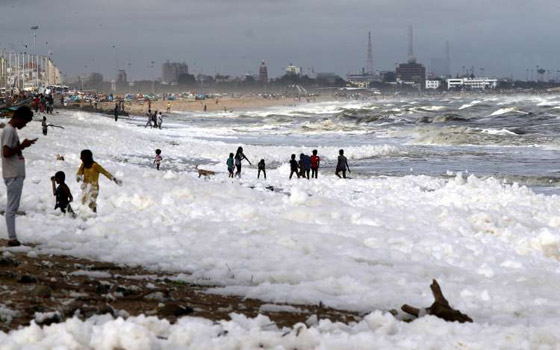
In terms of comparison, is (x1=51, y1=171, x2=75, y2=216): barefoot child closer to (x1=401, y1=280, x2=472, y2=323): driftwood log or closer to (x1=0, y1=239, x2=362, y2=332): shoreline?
(x1=0, y1=239, x2=362, y2=332): shoreline

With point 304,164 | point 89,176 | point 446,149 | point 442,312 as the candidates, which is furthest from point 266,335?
point 446,149

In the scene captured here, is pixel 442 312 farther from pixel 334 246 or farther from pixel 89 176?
pixel 89 176

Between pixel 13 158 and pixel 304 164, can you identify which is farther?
pixel 304 164

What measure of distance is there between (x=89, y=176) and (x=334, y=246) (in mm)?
4650

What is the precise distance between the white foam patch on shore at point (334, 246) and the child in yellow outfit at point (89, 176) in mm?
350

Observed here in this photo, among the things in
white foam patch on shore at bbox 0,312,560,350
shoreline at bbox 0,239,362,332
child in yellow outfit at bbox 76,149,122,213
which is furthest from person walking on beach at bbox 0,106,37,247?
white foam patch on shore at bbox 0,312,560,350

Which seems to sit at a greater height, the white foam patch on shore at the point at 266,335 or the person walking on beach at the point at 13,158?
the person walking on beach at the point at 13,158

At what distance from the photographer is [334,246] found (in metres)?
12.9

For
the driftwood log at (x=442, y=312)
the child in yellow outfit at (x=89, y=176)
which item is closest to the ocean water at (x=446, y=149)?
the child in yellow outfit at (x=89, y=176)

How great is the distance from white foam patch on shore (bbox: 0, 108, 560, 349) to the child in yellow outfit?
0.35 metres

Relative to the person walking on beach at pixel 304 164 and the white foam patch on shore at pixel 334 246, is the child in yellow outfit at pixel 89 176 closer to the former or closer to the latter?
the white foam patch on shore at pixel 334 246

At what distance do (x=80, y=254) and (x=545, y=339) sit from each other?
6.54m

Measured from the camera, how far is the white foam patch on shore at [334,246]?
8.22 meters

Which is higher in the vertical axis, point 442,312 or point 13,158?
point 13,158
